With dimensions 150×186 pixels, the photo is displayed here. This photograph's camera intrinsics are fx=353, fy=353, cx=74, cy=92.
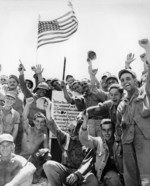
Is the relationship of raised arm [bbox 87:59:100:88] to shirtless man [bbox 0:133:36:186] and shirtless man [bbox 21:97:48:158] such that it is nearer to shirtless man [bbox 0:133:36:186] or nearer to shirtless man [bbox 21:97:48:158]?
shirtless man [bbox 21:97:48:158]

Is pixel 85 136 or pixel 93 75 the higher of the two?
pixel 93 75

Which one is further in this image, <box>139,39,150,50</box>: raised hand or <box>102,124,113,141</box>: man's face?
<box>102,124,113,141</box>: man's face

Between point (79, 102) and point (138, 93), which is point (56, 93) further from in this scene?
point (138, 93)

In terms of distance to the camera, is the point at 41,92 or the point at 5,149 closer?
the point at 5,149

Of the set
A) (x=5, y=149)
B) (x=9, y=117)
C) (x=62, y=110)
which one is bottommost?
(x=5, y=149)

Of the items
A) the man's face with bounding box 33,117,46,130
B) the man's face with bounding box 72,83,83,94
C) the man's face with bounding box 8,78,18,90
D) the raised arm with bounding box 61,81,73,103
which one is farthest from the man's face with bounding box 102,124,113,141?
the man's face with bounding box 8,78,18,90

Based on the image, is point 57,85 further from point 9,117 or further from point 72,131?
point 72,131

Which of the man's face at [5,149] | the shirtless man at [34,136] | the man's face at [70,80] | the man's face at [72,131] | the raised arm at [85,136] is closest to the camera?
the man's face at [5,149]

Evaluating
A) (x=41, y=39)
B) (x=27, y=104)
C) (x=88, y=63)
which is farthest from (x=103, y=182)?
(x=41, y=39)

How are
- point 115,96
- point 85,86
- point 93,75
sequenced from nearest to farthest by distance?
point 115,96, point 85,86, point 93,75

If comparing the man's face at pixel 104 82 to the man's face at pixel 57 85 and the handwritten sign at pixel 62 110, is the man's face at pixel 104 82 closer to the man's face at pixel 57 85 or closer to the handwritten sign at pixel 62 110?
the handwritten sign at pixel 62 110

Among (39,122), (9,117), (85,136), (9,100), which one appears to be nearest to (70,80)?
(39,122)

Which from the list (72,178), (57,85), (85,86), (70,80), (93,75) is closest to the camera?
(72,178)

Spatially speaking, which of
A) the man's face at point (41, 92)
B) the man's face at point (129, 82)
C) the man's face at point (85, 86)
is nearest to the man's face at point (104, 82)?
the man's face at point (85, 86)
